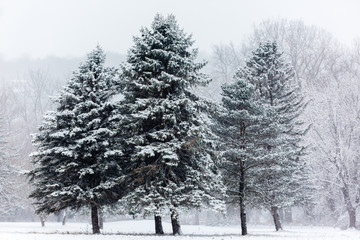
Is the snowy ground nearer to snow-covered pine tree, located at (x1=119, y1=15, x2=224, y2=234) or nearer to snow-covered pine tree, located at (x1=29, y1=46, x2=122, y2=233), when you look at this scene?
snow-covered pine tree, located at (x1=119, y1=15, x2=224, y2=234)

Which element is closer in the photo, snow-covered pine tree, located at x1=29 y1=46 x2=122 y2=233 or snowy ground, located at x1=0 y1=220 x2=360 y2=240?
snowy ground, located at x1=0 y1=220 x2=360 y2=240

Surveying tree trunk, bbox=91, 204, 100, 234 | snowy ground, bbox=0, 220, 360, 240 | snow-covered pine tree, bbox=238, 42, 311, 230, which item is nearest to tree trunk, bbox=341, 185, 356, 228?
snowy ground, bbox=0, 220, 360, 240

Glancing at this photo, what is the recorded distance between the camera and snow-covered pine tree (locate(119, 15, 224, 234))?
1770cm

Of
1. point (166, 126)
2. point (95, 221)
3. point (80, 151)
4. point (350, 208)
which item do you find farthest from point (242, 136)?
point (350, 208)

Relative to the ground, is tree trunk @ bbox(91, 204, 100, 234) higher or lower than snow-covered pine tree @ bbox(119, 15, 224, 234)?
lower

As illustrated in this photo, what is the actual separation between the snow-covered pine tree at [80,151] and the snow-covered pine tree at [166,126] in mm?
1608

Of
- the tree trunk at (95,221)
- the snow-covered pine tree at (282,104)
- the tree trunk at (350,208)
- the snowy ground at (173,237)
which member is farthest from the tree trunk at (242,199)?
the tree trunk at (350,208)

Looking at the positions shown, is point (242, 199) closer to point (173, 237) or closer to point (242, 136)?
point (242, 136)

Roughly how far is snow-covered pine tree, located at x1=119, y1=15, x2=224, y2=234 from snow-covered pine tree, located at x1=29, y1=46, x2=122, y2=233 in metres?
1.61

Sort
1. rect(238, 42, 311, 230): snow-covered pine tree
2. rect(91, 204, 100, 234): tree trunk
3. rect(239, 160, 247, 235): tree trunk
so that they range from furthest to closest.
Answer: rect(238, 42, 311, 230): snow-covered pine tree → rect(239, 160, 247, 235): tree trunk → rect(91, 204, 100, 234): tree trunk

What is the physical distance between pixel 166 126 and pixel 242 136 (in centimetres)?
535

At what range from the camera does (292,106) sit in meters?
27.5

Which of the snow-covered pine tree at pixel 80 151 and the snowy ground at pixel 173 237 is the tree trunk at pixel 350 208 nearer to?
the snowy ground at pixel 173 237

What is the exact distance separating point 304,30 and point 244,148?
3445cm
